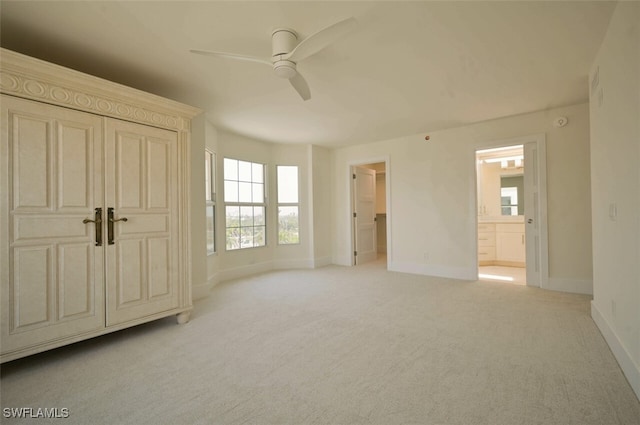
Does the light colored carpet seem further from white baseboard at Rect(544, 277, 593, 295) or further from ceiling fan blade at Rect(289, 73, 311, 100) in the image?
ceiling fan blade at Rect(289, 73, 311, 100)

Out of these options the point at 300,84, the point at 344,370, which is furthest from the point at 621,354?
the point at 300,84

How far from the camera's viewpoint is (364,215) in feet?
21.0

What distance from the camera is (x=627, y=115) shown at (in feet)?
6.02

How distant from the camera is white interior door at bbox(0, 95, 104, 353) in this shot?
1.97m

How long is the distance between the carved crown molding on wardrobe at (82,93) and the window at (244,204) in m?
2.13

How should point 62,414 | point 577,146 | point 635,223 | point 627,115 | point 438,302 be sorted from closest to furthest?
point 62,414, point 635,223, point 627,115, point 438,302, point 577,146

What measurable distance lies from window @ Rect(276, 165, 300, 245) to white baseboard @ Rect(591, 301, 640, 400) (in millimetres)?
4420

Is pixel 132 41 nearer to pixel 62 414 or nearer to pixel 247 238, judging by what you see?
pixel 62 414

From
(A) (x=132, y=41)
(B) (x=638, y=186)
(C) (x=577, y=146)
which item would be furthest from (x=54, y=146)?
(C) (x=577, y=146)

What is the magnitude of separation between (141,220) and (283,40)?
1.91m

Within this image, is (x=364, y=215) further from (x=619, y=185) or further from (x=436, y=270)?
(x=619, y=185)

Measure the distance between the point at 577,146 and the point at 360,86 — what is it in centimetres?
300

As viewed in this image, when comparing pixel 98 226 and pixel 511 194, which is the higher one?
pixel 511 194
